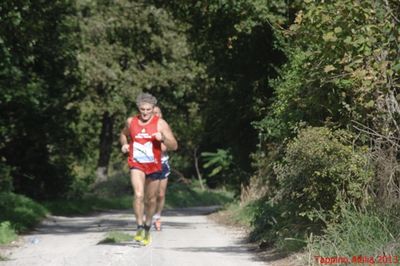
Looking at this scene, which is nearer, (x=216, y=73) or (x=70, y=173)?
(x=216, y=73)

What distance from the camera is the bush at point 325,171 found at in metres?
9.58

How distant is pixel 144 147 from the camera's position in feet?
38.0

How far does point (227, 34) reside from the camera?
2069cm

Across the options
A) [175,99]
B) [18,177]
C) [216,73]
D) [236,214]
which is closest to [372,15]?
[236,214]

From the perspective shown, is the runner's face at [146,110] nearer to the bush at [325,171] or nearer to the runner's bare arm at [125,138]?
the runner's bare arm at [125,138]

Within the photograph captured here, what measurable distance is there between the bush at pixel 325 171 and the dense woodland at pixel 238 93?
2 centimetres

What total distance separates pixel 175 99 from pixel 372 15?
105ft

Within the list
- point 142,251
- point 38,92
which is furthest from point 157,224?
point 38,92

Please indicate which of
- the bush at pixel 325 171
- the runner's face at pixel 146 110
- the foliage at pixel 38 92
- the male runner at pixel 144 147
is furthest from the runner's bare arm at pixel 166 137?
the foliage at pixel 38 92

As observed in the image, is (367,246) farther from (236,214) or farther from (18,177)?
(18,177)

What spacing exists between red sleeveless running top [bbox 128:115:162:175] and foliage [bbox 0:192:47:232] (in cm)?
594

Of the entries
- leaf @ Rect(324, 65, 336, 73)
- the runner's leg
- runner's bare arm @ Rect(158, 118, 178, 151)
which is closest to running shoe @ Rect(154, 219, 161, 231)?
the runner's leg

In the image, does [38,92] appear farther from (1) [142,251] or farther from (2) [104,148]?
(2) [104,148]

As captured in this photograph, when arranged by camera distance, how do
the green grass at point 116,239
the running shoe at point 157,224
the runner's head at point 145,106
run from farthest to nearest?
the running shoe at point 157,224
the green grass at point 116,239
the runner's head at point 145,106
